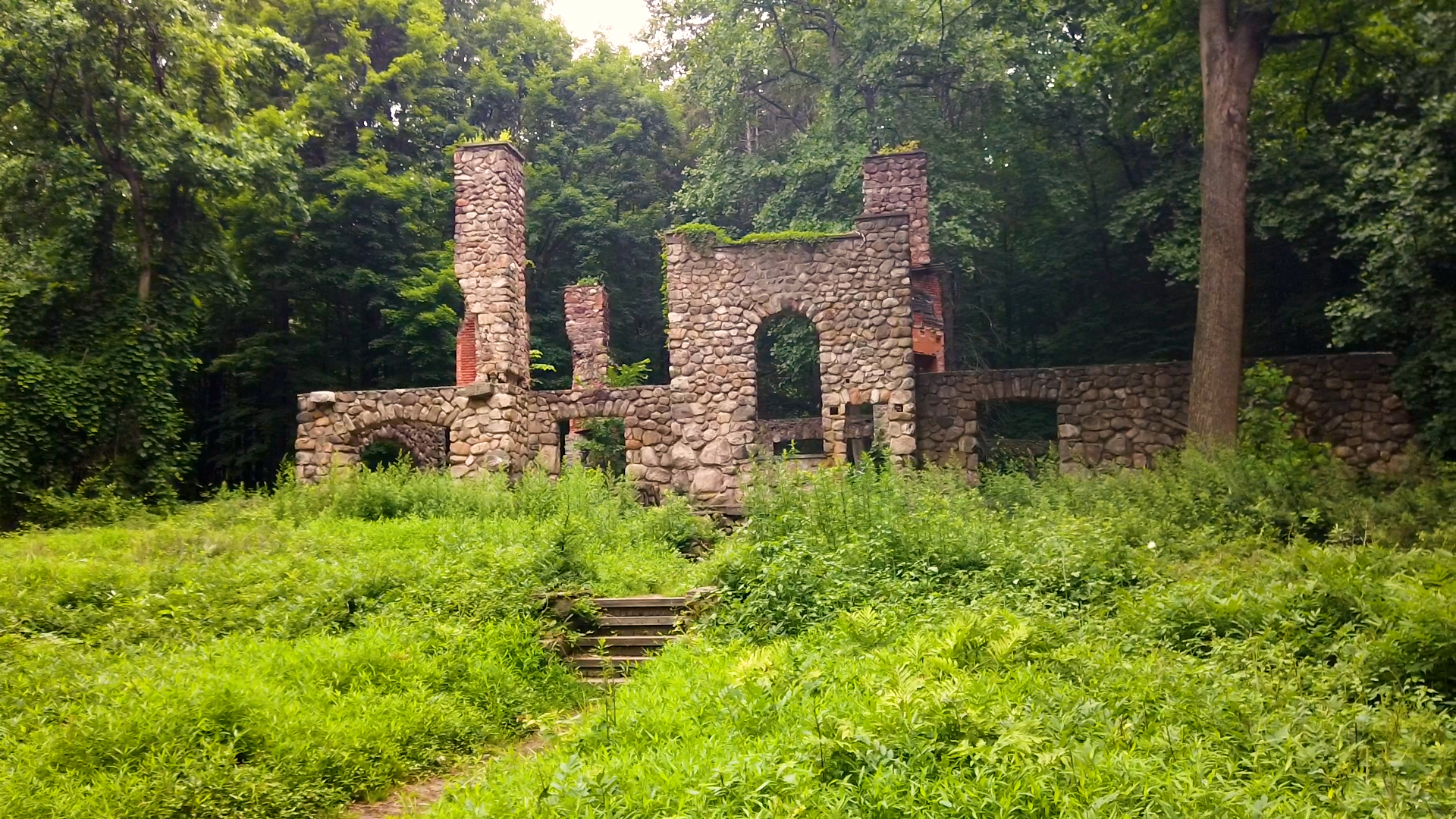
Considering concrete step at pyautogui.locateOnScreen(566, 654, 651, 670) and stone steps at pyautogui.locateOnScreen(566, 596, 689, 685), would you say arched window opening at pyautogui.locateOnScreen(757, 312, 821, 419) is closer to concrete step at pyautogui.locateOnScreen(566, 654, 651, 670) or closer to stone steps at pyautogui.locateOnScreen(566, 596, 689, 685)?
stone steps at pyautogui.locateOnScreen(566, 596, 689, 685)

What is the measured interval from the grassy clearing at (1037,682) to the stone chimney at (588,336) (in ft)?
41.6

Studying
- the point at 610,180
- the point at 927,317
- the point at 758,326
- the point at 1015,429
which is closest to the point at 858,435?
the point at 927,317

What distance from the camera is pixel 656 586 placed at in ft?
28.7

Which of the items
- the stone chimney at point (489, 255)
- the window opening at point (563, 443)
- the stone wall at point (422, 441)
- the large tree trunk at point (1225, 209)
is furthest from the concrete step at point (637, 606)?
the stone wall at point (422, 441)

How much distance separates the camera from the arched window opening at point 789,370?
20906 mm

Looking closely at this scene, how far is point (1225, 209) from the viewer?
1114 centimetres

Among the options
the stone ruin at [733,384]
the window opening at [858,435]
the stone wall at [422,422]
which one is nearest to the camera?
the stone ruin at [733,384]

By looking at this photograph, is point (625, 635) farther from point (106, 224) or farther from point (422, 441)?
point (106, 224)

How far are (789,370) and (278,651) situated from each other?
17192mm

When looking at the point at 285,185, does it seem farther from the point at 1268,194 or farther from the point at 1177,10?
the point at 1268,194

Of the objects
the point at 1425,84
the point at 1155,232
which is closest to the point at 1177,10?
the point at 1425,84

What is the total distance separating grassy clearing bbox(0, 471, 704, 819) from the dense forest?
657 cm

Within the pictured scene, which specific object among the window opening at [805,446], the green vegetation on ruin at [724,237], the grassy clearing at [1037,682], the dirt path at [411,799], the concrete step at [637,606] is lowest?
the dirt path at [411,799]

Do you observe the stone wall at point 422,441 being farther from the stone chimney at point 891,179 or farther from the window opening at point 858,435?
the stone chimney at point 891,179
